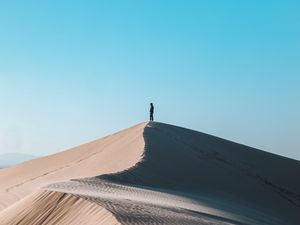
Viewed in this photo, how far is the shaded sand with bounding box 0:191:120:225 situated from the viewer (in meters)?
8.55

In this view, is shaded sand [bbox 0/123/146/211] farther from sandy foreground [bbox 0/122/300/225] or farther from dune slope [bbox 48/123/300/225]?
dune slope [bbox 48/123/300/225]

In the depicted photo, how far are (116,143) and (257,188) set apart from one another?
20.9 feet

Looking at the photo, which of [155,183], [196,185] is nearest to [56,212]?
[155,183]

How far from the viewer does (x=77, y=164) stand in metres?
21.3

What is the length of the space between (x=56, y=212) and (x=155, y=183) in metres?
5.98

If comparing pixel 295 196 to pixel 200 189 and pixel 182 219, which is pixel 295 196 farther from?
pixel 182 219

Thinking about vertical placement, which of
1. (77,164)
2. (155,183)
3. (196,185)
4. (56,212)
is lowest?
(77,164)

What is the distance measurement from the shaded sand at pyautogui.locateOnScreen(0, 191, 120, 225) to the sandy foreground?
0.02m

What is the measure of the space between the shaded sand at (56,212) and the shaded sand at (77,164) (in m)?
4.23

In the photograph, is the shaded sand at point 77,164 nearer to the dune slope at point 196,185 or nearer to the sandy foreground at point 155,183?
the sandy foreground at point 155,183

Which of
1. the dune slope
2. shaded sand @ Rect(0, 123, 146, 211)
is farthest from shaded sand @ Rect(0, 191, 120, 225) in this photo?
shaded sand @ Rect(0, 123, 146, 211)

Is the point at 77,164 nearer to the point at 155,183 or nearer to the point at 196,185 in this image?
the point at 196,185

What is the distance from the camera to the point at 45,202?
33.4 ft

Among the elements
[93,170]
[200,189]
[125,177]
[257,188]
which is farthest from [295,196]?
[125,177]
